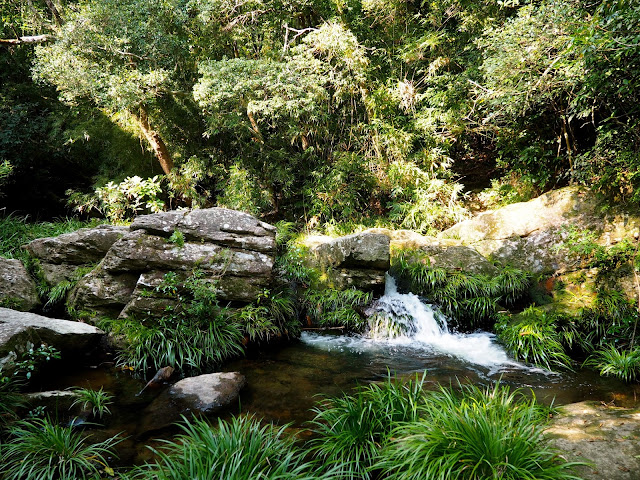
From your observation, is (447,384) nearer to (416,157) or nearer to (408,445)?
(408,445)

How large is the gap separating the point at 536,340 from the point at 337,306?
330 cm

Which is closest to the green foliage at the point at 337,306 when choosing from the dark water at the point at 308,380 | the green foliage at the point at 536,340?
the dark water at the point at 308,380

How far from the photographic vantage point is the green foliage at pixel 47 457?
2.54 metres

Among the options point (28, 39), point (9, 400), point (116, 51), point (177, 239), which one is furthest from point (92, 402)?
point (28, 39)

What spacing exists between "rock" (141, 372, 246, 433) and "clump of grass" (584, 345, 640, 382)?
4612 mm

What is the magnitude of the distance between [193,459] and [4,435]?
1.96 metres

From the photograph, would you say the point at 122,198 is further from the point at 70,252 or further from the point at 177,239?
the point at 177,239

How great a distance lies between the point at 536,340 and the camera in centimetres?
514

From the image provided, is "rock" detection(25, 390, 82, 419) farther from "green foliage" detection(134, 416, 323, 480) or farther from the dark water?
"green foliage" detection(134, 416, 323, 480)

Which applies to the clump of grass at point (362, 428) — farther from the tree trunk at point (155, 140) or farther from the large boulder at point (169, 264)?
the tree trunk at point (155, 140)

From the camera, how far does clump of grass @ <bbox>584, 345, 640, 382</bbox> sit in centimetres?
427

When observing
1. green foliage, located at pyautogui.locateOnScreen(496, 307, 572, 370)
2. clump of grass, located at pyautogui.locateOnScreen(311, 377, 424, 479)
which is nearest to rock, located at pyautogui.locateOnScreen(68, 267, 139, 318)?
clump of grass, located at pyautogui.locateOnScreen(311, 377, 424, 479)

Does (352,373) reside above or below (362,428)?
below

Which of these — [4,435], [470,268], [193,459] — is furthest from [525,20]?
[4,435]
